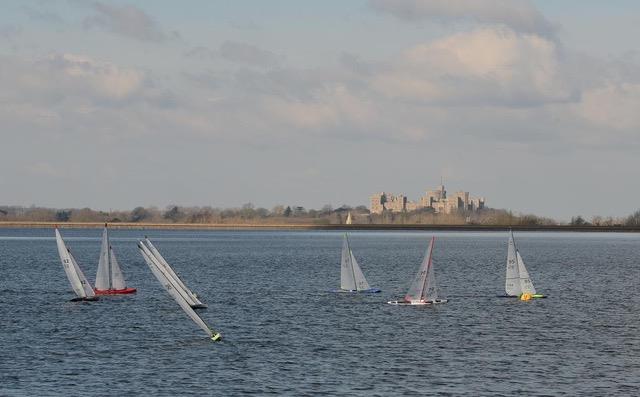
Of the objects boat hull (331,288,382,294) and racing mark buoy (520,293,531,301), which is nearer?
racing mark buoy (520,293,531,301)

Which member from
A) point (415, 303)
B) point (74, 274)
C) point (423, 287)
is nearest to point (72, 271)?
point (74, 274)

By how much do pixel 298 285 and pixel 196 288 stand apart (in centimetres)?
1157

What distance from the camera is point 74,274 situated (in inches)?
3558

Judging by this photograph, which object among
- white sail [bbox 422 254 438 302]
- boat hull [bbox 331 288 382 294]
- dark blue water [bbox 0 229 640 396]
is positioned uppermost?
white sail [bbox 422 254 438 302]

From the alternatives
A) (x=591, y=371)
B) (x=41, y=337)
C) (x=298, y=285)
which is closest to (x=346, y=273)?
(x=298, y=285)

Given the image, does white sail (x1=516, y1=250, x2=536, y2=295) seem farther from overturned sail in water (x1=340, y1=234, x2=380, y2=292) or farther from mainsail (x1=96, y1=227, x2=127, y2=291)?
mainsail (x1=96, y1=227, x2=127, y2=291)

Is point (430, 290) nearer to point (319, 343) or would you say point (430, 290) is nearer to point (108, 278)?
point (319, 343)

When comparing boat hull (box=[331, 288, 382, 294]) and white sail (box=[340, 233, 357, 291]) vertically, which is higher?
white sail (box=[340, 233, 357, 291])

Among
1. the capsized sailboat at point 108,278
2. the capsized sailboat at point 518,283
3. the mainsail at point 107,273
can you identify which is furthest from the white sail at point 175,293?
the capsized sailboat at point 518,283

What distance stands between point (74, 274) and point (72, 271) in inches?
20.7

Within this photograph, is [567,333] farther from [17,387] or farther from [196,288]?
[196,288]

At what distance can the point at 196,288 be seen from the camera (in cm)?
11438

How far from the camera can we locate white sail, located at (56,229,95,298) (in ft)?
291

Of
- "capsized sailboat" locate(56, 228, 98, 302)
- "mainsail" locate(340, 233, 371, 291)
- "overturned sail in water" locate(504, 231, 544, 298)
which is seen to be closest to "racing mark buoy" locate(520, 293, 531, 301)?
"overturned sail in water" locate(504, 231, 544, 298)
